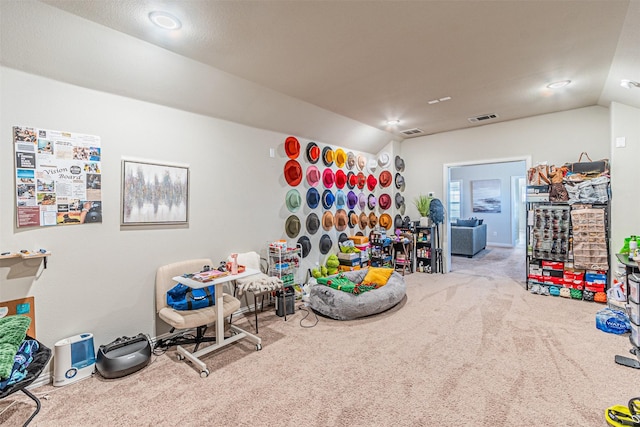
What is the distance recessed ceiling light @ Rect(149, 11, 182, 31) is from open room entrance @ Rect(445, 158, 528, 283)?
7697 millimetres

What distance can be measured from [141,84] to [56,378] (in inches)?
106

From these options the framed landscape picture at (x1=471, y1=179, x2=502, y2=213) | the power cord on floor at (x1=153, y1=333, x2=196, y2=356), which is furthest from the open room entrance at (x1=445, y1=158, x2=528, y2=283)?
the power cord on floor at (x1=153, y1=333, x2=196, y2=356)

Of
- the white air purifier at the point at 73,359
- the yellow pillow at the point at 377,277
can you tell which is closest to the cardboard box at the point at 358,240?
the yellow pillow at the point at 377,277

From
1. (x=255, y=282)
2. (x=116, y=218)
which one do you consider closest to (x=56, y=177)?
(x=116, y=218)


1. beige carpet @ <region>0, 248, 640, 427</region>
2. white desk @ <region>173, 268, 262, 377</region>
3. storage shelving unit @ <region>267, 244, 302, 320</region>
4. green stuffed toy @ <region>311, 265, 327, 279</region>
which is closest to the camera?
beige carpet @ <region>0, 248, 640, 427</region>

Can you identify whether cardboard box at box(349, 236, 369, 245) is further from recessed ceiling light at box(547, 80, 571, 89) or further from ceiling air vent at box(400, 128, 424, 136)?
recessed ceiling light at box(547, 80, 571, 89)

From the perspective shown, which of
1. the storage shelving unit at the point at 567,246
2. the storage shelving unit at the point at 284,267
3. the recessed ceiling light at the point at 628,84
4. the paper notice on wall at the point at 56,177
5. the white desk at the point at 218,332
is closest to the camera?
the paper notice on wall at the point at 56,177

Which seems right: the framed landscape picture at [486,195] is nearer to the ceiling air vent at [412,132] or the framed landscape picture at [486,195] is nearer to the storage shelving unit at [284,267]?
the ceiling air vent at [412,132]

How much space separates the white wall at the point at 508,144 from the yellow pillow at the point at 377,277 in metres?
2.44

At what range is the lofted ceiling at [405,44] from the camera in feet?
7.38

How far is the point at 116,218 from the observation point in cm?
293

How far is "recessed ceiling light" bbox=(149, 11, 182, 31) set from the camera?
2258 millimetres

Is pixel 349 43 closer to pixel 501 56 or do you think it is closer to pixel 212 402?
pixel 501 56

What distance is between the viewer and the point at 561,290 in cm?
456
